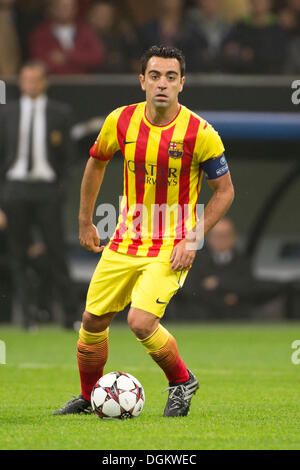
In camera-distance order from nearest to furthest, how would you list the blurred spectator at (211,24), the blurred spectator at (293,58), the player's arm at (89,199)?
the player's arm at (89,199)
the blurred spectator at (293,58)
the blurred spectator at (211,24)

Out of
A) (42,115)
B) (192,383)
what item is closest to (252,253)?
(42,115)

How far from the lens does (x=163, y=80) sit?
17.1ft

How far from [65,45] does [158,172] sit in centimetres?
699

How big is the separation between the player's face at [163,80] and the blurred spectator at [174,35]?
6689mm

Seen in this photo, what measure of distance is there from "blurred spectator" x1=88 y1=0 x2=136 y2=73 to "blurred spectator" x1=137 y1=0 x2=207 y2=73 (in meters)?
0.17

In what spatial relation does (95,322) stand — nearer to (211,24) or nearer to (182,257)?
(182,257)

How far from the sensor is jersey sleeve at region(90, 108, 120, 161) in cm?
539

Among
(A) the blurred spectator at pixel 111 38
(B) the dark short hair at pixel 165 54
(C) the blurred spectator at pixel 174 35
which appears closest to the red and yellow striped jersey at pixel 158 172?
(B) the dark short hair at pixel 165 54

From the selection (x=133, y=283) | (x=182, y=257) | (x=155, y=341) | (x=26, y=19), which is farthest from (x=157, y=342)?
(x=26, y=19)

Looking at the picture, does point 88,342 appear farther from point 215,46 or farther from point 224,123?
point 215,46

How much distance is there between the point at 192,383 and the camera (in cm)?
540

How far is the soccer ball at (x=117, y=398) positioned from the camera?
5.17 m

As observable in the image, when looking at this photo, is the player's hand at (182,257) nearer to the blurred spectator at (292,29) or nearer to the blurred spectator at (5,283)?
the blurred spectator at (5,283)
